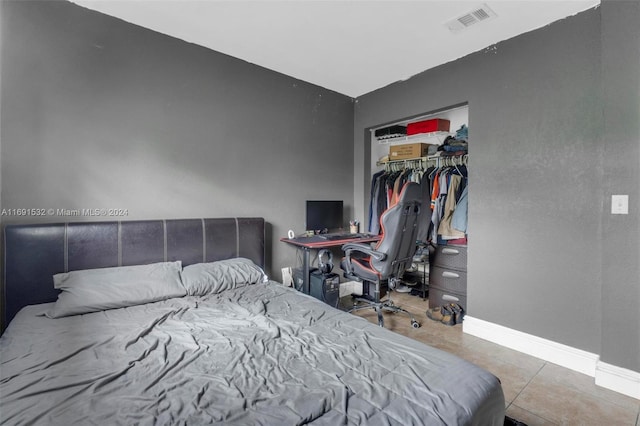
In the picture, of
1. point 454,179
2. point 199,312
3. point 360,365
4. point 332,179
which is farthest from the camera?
point 332,179

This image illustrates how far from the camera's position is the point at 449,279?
→ 3254 millimetres

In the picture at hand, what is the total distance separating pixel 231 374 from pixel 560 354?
2.57m

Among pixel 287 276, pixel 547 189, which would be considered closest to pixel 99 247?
pixel 287 276

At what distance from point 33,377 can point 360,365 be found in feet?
4.12

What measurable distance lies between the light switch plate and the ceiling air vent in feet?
5.32

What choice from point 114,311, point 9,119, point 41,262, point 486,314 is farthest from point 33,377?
point 486,314

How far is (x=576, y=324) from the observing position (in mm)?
2312

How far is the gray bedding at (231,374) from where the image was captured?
3.15 ft

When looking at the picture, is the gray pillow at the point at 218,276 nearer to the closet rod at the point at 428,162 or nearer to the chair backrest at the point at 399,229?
the chair backrest at the point at 399,229

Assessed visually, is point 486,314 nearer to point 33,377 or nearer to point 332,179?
point 332,179

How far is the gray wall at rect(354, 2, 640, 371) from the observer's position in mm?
2057

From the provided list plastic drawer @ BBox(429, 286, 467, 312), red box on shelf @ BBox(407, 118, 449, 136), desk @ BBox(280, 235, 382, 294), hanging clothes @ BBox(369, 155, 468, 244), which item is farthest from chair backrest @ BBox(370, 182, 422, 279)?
red box on shelf @ BBox(407, 118, 449, 136)

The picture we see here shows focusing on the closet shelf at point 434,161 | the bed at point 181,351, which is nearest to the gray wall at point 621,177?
the closet shelf at point 434,161

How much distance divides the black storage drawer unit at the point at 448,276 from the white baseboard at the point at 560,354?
31cm
